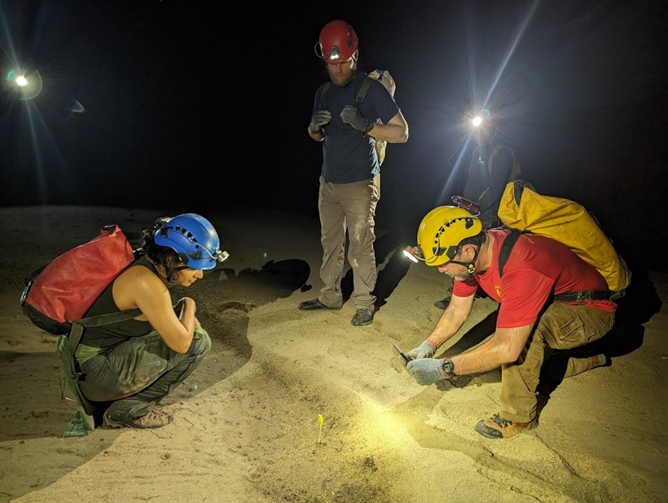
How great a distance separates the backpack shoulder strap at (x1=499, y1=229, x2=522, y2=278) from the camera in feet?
9.66

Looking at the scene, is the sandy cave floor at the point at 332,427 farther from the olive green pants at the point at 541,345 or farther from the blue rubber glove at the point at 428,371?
the blue rubber glove at the point at 428,371

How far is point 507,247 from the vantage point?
9.75 feet

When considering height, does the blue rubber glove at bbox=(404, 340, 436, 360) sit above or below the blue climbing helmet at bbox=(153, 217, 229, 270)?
below

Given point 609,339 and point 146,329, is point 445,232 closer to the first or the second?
point 146,329

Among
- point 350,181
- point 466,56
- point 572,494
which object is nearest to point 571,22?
Result: point 466,56

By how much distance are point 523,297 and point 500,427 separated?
928 mm

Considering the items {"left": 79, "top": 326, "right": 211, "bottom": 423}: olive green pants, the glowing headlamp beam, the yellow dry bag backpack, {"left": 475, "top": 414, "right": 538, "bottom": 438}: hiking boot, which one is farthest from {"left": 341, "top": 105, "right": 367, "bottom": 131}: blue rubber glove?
the glowing headlamp beam

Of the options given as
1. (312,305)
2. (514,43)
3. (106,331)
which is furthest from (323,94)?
(514,43)

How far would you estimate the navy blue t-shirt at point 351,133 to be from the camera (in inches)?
166

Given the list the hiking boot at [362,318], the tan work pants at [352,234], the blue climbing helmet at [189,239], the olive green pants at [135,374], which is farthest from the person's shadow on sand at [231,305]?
the blue climbing helmet at [189,239]

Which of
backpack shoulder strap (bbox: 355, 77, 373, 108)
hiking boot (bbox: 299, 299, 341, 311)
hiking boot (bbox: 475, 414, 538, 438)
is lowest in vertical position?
hiking boot (bbox: 299, 299, 341, 311)

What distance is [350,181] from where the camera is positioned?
439 centimetres

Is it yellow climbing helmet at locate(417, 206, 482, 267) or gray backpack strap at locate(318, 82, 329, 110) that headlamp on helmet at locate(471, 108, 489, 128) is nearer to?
gray backpack strap at locate(318, 82, 329, 110)

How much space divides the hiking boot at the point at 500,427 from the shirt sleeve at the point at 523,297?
0.73m
